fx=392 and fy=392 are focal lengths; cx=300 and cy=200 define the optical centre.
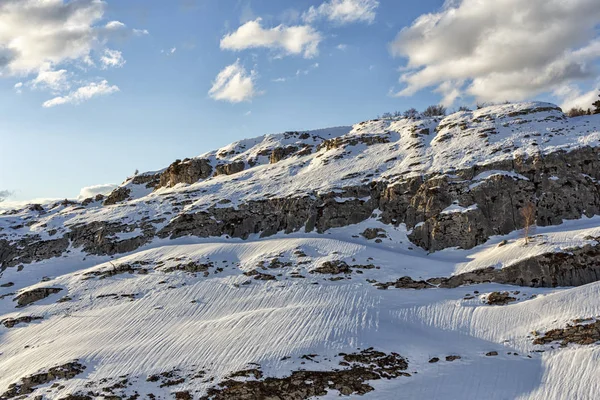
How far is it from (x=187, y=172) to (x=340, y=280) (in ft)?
192

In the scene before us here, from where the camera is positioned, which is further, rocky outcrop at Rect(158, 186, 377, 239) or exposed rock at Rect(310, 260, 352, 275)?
rocky outcrop at Rect(158, 186, 377, 239)

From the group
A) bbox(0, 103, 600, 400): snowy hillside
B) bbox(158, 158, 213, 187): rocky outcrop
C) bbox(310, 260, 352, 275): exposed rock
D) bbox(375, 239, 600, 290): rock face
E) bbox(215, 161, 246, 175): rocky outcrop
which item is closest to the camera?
bbox(0, 103, 600, 400): snowy hillside

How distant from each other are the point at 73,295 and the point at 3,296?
10.1 metres

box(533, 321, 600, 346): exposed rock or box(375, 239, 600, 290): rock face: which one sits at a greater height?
box(375, 239, 600, 290): rock face

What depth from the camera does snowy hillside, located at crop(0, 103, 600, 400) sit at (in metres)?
23.4

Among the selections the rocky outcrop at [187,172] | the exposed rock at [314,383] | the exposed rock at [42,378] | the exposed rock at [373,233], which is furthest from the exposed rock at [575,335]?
the rocky outcrop at [187,172]

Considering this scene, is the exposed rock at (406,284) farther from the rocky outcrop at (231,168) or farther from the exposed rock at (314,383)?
the rocky outcrop at (231,168)

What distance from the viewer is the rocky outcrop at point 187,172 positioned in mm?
85625

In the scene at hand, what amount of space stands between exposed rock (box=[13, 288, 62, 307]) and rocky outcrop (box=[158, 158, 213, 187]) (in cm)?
4488

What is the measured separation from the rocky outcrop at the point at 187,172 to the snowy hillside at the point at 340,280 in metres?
13.5

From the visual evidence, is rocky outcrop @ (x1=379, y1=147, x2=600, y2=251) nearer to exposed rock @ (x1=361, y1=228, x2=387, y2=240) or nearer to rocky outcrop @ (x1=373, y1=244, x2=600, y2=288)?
exposed rock @ (x1=361, y1=228, x2=387, y2=240)

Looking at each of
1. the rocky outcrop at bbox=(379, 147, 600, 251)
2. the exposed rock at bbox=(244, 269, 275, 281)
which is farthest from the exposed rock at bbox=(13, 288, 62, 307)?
the rocky outcrop at bbox=(379, 147, 600, 251)

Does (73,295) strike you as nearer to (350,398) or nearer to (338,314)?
(338,314)

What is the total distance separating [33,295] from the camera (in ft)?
135
